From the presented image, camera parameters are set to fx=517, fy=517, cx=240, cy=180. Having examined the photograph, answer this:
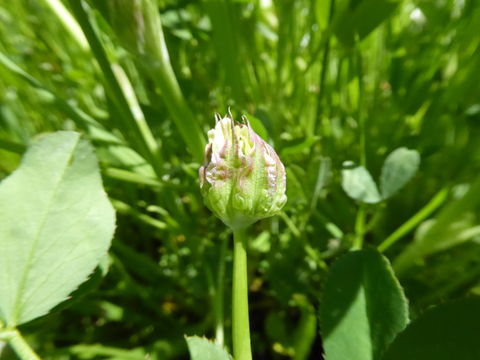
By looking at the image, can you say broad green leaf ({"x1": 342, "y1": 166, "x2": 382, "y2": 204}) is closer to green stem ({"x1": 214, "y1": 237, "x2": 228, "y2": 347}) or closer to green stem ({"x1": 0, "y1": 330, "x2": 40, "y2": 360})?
green stem ({"x1": 214, "y1": 237, "x2": 228, "y2": 347})

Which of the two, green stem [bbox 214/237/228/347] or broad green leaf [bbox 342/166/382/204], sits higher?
broad green leaf [bbox 342/166/382/204]

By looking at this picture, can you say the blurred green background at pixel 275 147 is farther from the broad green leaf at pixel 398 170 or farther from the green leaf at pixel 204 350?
the green leaf at pixel 204 350

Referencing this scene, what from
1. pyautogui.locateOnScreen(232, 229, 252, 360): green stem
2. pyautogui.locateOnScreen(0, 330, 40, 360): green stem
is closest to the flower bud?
pyautogui.locateOnScreen(232, 229, 252, 360): green stem

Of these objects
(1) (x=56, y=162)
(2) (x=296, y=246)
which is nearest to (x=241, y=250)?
(1) (x=56, y=162)

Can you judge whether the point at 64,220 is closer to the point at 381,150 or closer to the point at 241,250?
the point at 241,250

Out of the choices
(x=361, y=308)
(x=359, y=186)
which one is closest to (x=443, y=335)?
(x=361, y=308)

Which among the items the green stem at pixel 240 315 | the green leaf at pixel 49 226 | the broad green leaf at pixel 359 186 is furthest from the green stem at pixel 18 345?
the broad green leaf at pixel 359 186
